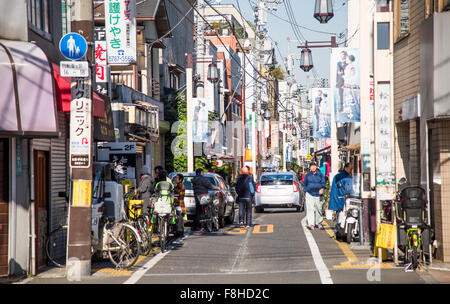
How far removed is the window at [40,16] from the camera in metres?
13.6

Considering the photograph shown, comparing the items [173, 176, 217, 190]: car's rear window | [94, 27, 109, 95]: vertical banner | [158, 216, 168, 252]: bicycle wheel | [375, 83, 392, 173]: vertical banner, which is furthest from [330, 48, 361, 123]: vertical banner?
[375, 83, 392, 173]: vertical banner

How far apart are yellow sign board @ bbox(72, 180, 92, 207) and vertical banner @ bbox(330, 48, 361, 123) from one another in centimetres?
1597

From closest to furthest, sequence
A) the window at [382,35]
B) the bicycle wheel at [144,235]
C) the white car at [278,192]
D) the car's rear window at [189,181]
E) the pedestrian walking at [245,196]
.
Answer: the bicycle wheel at [144,235] < the window at [382,35] < the car's rear window at [189,181] < the pedestrian walking at [245,196] < the white car at [278,192]

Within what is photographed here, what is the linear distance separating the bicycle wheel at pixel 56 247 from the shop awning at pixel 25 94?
2648 millimetres

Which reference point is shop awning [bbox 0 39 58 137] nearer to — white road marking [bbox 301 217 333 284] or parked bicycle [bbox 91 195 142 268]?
parked bicycle [bbox 91 195 142 268]

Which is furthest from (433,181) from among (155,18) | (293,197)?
(155,18)

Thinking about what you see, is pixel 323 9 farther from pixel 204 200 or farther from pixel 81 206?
pixel 81 206

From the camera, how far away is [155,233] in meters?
19.7

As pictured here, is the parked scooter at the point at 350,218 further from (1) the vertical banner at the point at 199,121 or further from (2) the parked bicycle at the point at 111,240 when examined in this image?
(1) the vertical banner at the point at 199,121

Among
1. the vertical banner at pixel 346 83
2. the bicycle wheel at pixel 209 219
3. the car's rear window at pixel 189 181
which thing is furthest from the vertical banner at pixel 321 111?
the bicycle wheel at pixel 209 219

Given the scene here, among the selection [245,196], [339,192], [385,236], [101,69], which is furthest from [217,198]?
[385,236]

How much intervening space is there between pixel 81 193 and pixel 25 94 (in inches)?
76.6

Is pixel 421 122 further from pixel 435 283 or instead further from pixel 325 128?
pixel 325 128

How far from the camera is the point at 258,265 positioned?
1299 cm
